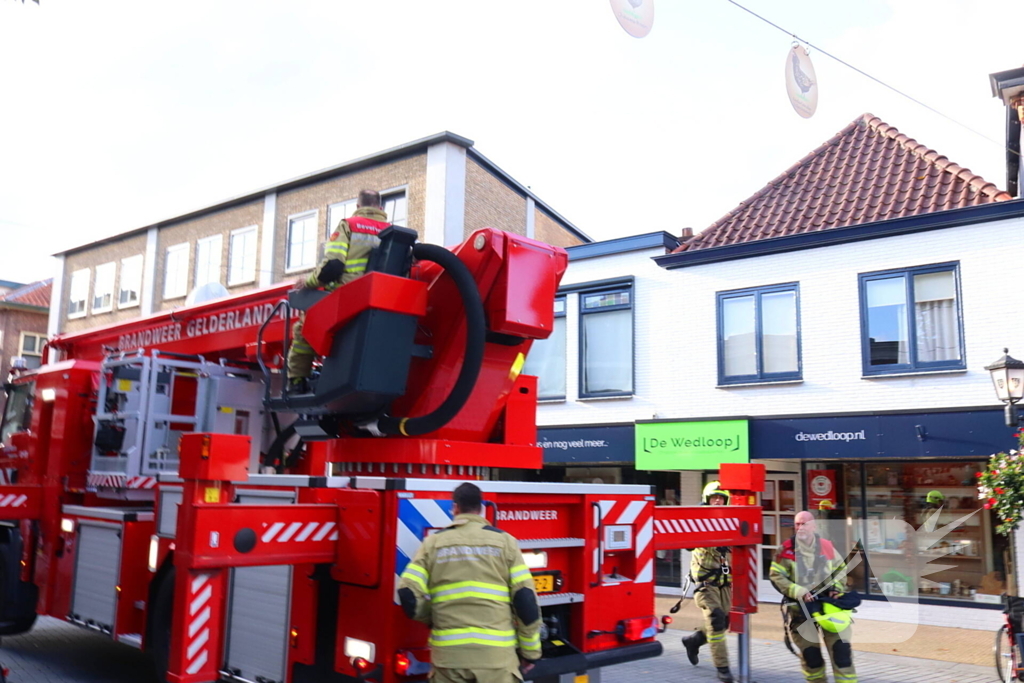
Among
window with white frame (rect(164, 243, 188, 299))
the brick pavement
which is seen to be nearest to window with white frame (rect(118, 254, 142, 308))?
window with white frame (rect(164, 243, 188, 299))

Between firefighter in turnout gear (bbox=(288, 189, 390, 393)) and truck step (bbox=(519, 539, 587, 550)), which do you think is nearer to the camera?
truck step (bbox=(519, 539, 587, 550))

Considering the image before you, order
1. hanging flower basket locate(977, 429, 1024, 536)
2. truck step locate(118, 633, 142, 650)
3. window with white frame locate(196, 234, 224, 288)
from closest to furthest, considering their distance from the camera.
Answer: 1. truck step locate(118, 633, 142, 650)
2. hanging flower basket locate(977, 429, 1024, 536)
3. window with white frame locate(196, 234, 224, 288)

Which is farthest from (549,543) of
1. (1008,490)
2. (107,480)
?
(1008,490)

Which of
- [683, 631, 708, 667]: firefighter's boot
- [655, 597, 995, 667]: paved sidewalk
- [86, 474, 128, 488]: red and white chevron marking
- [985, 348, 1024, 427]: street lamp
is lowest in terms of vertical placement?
[655, 597, 995, 667]: paved sidewalk

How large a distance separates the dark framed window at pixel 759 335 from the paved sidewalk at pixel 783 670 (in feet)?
16.6

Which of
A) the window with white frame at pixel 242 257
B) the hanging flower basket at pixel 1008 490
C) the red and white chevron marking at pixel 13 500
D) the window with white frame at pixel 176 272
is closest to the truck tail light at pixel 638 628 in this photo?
the hanging flower basket at pixel 1008 490

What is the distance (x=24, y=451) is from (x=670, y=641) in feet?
24.7

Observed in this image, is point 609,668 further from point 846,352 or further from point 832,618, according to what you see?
point 846,352

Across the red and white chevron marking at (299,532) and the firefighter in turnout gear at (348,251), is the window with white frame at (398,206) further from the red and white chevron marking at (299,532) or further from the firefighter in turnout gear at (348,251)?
the red and white chevron marking at (299,532)

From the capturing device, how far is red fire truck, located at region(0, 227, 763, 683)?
14.8 ft

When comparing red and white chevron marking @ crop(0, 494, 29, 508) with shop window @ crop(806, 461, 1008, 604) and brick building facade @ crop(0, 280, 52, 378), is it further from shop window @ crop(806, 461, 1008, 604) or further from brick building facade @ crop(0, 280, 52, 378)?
brick building facade @ crop(0, 280, 52, 378)

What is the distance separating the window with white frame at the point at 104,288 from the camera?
29672mm

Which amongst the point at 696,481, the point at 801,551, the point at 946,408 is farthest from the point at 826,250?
the point at 801,551

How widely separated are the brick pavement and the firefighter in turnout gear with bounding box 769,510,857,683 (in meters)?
1.56
